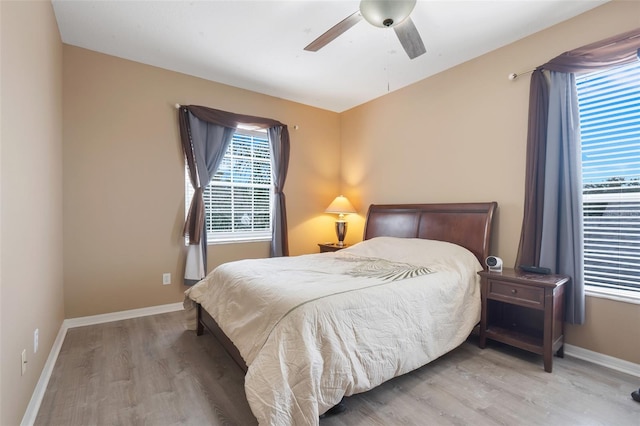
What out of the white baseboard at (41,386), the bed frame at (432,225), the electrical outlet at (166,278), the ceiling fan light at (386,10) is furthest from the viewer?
the electrical outlet at (166,278)

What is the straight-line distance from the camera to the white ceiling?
2.37 metres

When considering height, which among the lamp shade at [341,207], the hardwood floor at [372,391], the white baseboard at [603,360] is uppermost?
the lamp shade at [341,207]

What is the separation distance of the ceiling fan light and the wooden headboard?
1.85 metres

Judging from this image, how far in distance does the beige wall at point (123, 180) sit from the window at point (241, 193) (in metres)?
0.25

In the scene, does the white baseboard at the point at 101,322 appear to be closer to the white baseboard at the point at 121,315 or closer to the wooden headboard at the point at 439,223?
the white baseboard at the point at 121,315

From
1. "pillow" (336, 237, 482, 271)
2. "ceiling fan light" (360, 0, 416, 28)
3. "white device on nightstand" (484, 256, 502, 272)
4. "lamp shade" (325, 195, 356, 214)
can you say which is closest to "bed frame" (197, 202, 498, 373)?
"pillow" (336, 237, 482, 271)

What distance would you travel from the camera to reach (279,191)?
13.6ft

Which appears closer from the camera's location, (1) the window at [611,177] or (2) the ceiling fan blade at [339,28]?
(2) the ceiling fan blade at [339,28]

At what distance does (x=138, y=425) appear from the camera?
5.36 feet

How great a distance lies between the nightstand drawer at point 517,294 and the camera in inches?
Result: 87.4

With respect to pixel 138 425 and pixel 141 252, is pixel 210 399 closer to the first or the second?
pixel 138 425

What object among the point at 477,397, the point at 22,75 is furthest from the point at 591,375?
the point at 22,75

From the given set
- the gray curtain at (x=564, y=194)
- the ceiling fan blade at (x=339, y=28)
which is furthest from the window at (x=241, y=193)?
the gray curtain at (x=564, y=194)

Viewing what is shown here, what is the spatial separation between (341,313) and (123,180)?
2.76 m
